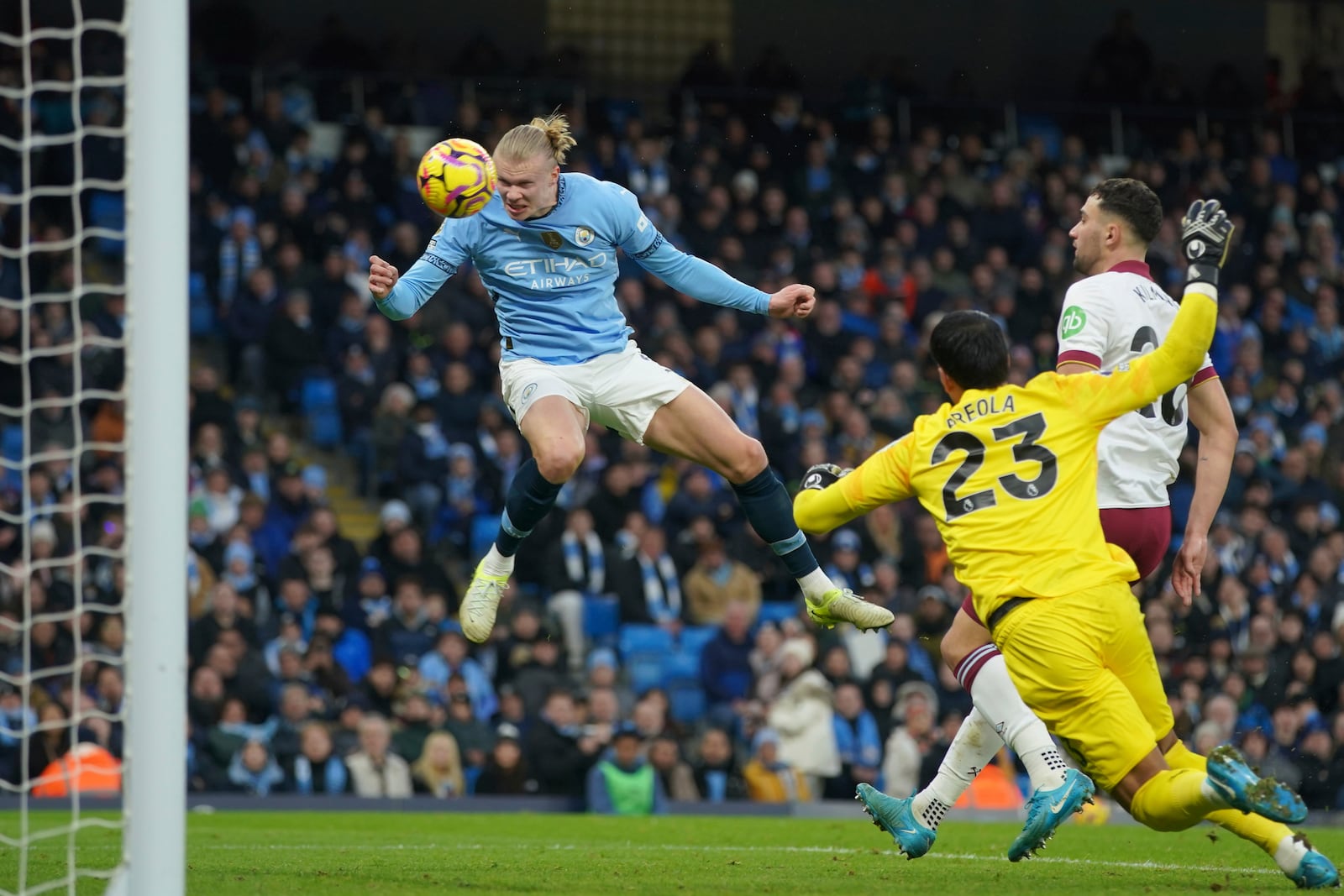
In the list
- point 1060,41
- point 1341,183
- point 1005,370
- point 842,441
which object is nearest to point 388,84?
point 842,441

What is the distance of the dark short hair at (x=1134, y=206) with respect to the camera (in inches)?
258

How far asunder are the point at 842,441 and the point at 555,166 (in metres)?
9.60

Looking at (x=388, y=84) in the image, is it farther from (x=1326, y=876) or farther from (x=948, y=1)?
(x=1326, y=876)

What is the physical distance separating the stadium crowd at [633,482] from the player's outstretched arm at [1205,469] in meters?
6.84

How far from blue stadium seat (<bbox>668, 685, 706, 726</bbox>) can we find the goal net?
4.52 m

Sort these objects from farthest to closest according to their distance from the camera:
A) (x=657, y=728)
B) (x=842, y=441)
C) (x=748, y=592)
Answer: (x=842, y=441)
(x=748, y=592)
(x=657, y=728)

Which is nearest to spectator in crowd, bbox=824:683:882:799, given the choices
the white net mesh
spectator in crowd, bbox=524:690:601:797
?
spectator in crowd, bbox=524:690:601:797

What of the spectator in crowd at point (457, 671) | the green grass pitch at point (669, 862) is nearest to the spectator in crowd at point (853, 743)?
the spectator in crowd at point (457, 671)

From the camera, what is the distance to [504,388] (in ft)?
25.1

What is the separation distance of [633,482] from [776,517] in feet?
26.3

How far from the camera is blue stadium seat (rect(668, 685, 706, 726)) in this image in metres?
14.5

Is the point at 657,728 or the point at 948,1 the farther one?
the point at 948,1

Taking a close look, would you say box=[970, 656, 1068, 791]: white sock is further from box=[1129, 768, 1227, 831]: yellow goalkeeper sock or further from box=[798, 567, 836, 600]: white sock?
box=[798, 567, 836, 600]: white sock

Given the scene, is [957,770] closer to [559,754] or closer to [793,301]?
[793,301]
